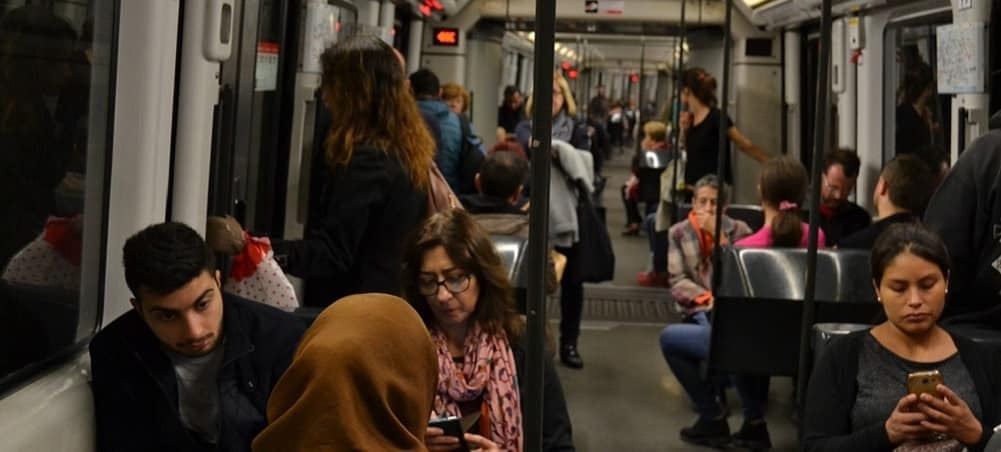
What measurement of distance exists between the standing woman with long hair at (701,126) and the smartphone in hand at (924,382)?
557 cm

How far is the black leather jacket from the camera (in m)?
2.69

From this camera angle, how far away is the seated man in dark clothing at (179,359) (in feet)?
8.69

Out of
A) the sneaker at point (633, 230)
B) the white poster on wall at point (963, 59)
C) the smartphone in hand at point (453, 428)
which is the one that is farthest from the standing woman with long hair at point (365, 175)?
the sneaker at point (633, 230)

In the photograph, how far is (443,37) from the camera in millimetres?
11656

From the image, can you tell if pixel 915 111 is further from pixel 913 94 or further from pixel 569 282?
pixel 569 282

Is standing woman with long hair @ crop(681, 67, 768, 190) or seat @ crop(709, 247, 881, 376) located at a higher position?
standing woman with long hair @ crop(681, 67, 768, 190)

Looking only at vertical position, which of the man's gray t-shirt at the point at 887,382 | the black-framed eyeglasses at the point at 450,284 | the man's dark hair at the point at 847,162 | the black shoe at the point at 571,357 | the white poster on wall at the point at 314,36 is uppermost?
the white poster on wall at the point at 314,36

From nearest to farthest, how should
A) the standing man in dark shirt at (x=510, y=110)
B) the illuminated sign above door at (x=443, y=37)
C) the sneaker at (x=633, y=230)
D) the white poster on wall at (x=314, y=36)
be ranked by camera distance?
the white poster on wall at (x=314, y=36) → the illuminated sign above door at (x=443, y=37) → the standing man in dark shirt at (x=510, y=110) → the sneaker at (x=633, y=230)

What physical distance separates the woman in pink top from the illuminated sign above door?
20.1 ft

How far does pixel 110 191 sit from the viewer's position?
3166mm

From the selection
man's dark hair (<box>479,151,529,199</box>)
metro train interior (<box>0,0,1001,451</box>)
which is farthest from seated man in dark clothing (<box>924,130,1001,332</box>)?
man's dark hair (<box>479,151,529,199</box>)

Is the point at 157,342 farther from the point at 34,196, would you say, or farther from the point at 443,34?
the point at 443,34

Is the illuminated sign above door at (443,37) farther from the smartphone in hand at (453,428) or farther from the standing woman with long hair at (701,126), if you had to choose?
the smartphone in hand at (453,428)

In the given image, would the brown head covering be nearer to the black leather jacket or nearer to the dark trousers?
the black leather jacket
